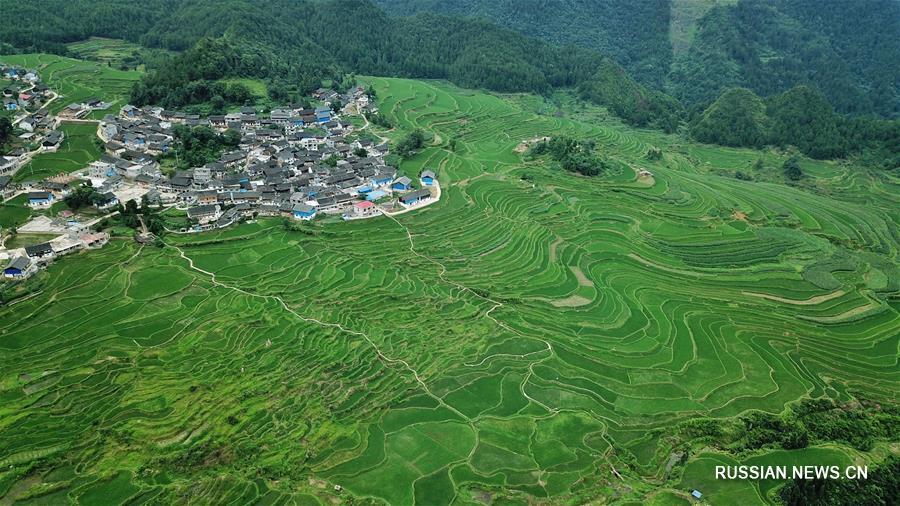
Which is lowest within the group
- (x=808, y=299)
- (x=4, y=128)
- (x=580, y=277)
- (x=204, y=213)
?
(x=580, y=277)

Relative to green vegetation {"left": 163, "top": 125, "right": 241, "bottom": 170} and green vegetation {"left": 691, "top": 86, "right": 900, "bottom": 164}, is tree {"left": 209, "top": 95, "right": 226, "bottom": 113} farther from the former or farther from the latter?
green vegetation {"left": 691, "top": 86, "right": 900, "bottom": 164}

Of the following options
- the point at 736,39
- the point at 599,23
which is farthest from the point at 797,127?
the point at 599,23

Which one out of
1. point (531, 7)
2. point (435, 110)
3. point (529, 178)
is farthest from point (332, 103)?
point (531, 7)

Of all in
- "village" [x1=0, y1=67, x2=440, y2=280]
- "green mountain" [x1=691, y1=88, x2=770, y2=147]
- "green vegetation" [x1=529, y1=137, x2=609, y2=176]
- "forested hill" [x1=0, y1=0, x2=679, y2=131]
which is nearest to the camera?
"village" [x1=0, y1=67, x2=440, y2=280]

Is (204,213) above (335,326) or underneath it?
above

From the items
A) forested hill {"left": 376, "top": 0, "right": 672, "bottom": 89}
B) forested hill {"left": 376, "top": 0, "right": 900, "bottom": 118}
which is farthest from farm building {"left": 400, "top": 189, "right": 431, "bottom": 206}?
forested hill {"left": 376, "top": 0, "right": 672, "bottom": 89}

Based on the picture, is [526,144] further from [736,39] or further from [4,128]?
[736,39]

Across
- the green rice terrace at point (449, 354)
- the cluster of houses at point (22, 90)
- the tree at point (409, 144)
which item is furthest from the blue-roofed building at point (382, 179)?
the cluster of houses at point (22, 90)
